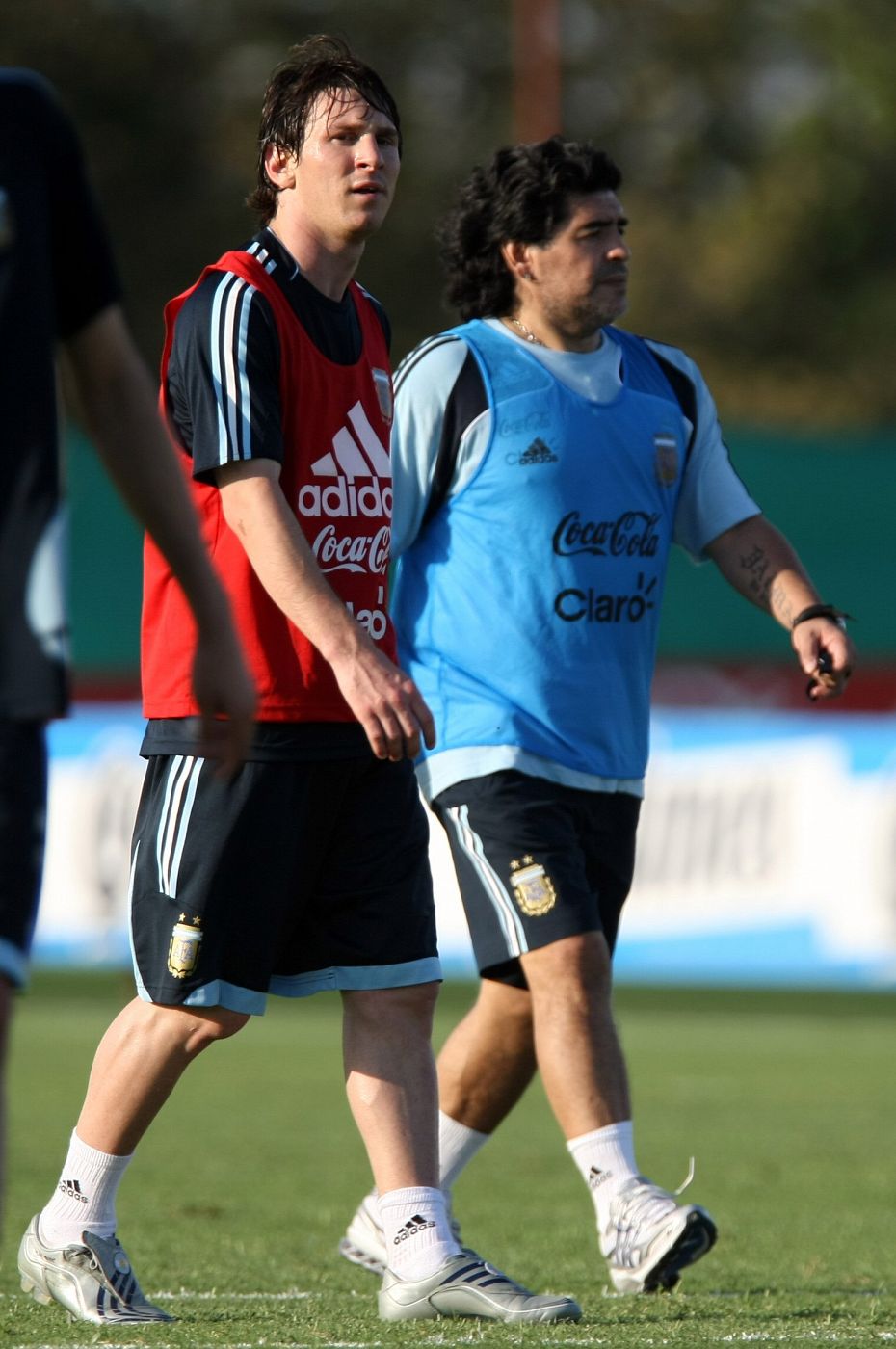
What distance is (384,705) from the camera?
13.4 feet

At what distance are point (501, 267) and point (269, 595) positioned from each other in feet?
5.01

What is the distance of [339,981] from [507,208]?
1.97 metres

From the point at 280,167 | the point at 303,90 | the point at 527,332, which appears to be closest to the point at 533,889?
the point at 527,332

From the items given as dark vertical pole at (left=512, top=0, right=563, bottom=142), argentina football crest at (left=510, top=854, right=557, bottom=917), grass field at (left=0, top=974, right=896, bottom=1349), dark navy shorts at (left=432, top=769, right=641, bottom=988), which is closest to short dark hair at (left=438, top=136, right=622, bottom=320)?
dark navy shorts at (left=432, top=769, right=641, bottom=988)

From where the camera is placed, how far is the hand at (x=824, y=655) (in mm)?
5055

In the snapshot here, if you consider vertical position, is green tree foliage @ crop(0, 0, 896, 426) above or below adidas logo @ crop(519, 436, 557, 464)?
above

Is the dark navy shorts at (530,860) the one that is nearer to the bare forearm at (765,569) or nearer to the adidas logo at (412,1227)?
the bare forearm at (765,569)

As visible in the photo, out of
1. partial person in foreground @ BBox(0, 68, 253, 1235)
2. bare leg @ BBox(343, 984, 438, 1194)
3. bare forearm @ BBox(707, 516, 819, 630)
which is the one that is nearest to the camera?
partial person in foreground @ BBox(0, 68, 253, 1235)

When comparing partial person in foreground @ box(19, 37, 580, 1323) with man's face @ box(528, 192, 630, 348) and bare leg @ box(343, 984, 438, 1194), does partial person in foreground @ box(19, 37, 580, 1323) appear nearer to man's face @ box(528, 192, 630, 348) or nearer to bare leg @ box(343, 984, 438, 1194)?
bare leg @ box(343, 984, 438, 1194)

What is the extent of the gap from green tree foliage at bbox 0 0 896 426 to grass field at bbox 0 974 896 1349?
77.2 ft

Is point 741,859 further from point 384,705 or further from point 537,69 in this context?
point 537,69

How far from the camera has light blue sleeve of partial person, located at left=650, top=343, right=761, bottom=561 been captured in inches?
216

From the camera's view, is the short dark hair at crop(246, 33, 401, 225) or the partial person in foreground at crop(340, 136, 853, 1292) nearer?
the short dark hair at crop(246, 33, 401, 225)

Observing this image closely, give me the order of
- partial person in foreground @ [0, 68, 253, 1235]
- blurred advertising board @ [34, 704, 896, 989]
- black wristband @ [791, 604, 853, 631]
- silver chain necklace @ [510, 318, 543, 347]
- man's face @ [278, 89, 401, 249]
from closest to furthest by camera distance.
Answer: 1. partial person in foreground @ [0, 68, 253, 1235]
2. man's face @ [278, 89, 401, 249]
3. black wristband @ [791, 604, 853, 631]
4. silver chain necklace @ [510, 318, 543, 347]
5. blurred advertising board @ [34, 704, 896, 989]
